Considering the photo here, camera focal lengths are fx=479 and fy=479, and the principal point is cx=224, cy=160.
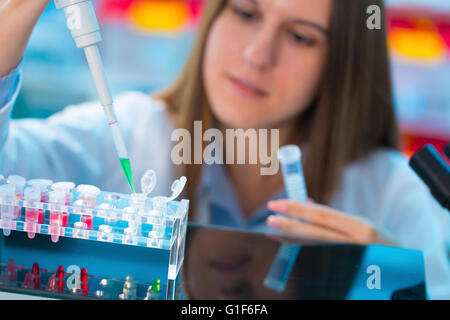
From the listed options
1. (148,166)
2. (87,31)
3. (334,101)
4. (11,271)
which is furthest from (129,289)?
(334,101)

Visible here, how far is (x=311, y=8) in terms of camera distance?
69 cm

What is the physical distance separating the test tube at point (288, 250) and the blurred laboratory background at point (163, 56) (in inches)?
40.0

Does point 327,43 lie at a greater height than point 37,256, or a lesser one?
greater

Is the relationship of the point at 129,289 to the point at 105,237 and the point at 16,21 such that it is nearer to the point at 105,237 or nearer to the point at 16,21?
the point at 105,237

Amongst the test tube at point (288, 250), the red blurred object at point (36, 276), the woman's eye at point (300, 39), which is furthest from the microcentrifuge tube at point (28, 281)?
the woman's eye at point (300, 39)

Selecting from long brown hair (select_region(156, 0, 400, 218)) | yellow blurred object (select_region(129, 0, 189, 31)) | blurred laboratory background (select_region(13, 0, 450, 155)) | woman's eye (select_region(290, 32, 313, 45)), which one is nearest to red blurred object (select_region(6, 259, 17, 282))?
long brown hair (select_region(156, 0, 400, 218))

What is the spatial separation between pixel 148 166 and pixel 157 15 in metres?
1.10

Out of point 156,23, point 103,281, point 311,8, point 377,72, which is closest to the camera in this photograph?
point 103,281

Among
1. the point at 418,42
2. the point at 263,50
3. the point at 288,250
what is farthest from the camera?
the point at 418,42

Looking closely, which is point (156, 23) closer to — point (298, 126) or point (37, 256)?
point (298, 126)

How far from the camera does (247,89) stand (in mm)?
729

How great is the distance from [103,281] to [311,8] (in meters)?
0.49

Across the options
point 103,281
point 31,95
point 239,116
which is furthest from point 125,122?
point 31,95

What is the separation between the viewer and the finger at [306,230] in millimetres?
572
